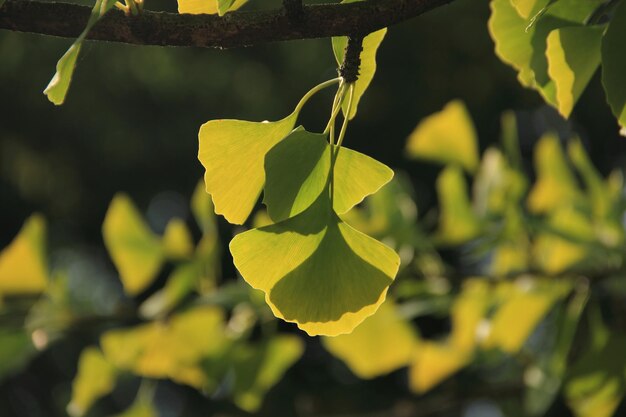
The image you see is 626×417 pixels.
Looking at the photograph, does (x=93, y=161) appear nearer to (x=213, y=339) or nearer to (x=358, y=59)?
(x=213, y=339)

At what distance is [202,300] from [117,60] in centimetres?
147

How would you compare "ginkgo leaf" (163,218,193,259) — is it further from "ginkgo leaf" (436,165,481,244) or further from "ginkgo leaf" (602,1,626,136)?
"ginkgo leaf" (602,1,626,136)

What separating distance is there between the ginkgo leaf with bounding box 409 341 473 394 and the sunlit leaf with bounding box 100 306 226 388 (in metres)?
0.12

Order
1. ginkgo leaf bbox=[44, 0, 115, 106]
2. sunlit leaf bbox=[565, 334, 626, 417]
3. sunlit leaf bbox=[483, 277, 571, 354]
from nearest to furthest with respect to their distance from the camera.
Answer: ginkgo leaf bbox=[44, 0, 115, 106], sunlit leaf bbox=[565, 334, 626, 417], sunlit leaf bbox=[483, 277, 571, 354]

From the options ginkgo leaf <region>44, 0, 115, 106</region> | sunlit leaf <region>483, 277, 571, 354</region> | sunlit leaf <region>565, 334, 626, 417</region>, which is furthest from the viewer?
sunlit leaf <region>483, 277, 571, 354</region>

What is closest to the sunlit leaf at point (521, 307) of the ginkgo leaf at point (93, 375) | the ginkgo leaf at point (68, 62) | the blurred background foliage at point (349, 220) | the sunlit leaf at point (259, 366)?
the blurred background foliage at point (349, 220)

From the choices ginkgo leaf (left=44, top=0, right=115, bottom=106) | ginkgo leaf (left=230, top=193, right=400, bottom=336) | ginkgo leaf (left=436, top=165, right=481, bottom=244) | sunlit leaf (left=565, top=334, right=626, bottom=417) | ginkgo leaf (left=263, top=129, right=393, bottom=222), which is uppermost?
ginkgo leaf (left=44, top=0, right=115, bottom=106)

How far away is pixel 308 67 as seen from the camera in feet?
5.24

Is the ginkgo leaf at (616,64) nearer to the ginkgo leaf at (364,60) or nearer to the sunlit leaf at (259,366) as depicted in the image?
the ginkgo leaf at (364,60)

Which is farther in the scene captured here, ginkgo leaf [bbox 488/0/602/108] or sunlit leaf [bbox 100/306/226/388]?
sunlit leaf [bbox 100/306/226/388]

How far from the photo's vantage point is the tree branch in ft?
0.52

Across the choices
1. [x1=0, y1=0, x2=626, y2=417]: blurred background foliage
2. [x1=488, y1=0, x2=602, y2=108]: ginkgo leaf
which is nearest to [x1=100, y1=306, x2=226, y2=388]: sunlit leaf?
[x1=0, y1=0, x2=626, y2=417]: blurred background foliage

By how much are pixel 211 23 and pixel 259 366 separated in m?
0.34

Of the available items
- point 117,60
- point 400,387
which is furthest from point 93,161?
point 400,387
